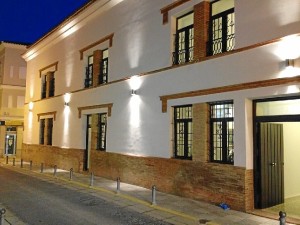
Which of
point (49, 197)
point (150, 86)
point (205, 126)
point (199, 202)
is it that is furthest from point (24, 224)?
point (150, 86)

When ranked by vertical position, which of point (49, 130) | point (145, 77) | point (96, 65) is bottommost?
point (49, 130)

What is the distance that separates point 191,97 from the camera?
11.4m

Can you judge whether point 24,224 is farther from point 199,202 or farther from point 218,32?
point 218,32

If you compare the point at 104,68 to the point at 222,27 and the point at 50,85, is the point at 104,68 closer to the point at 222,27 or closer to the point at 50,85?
the point at 50,85

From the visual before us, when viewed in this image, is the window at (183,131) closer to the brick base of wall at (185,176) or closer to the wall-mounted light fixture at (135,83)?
the brick base of wall at (185,176)

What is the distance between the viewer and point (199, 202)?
34.4ft

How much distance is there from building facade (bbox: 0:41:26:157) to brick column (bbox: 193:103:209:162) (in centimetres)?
2614

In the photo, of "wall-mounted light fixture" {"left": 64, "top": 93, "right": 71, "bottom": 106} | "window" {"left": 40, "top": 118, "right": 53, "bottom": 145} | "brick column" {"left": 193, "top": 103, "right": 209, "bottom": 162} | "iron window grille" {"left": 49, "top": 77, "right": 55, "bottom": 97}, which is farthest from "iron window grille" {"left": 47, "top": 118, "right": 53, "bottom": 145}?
"brick column" {"left": 193, "top": 103, "right": 209, "bottom": 162}

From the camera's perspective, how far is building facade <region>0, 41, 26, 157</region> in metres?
32.4

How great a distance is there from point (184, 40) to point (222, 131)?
13.6 feet

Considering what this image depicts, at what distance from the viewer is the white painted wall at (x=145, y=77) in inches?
376

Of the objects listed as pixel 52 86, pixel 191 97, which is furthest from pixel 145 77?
pixel 52 86

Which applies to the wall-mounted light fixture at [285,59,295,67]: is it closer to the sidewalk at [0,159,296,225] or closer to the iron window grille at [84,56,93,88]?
the sidewalk at [0,159,296,225]

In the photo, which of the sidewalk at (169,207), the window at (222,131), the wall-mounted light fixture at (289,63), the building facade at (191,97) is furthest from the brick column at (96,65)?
the wall-mounted light fixture at (289,63)
